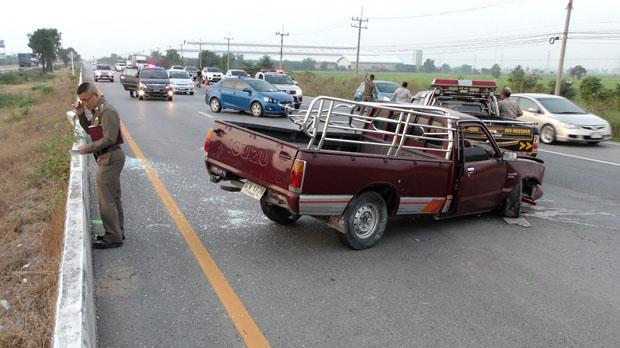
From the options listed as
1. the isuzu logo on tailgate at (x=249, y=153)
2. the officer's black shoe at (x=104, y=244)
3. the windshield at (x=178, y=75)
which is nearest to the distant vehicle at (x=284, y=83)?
the windshield at (x=178, y=75)

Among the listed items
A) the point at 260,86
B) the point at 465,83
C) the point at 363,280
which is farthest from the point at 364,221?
the point at 260,86

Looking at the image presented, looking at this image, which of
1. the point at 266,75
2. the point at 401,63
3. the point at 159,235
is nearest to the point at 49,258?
the point at 159,235

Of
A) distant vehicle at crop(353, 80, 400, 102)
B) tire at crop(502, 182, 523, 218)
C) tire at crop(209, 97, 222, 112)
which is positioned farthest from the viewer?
distant vehicle at crop(353, 80, 400, 102)

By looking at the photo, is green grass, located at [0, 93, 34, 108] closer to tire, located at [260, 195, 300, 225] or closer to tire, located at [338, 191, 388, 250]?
tire, located at [260, 195, 300, 225]

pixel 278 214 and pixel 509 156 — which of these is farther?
pixel 509 156

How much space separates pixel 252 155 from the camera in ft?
18.2

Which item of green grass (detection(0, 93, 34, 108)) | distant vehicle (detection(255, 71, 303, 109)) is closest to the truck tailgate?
distant vehicle (detection(255, 71, 303, 109))

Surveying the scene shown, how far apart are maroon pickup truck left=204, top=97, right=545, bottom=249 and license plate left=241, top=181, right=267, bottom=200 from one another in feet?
0.04

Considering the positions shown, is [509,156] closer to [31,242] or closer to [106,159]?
[106,159]

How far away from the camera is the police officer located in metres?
5.31

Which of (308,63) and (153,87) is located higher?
(308,63)

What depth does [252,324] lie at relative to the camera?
13.1 feet

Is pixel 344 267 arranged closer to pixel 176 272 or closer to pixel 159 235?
pixel 176 272

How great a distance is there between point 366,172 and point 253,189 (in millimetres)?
1199
